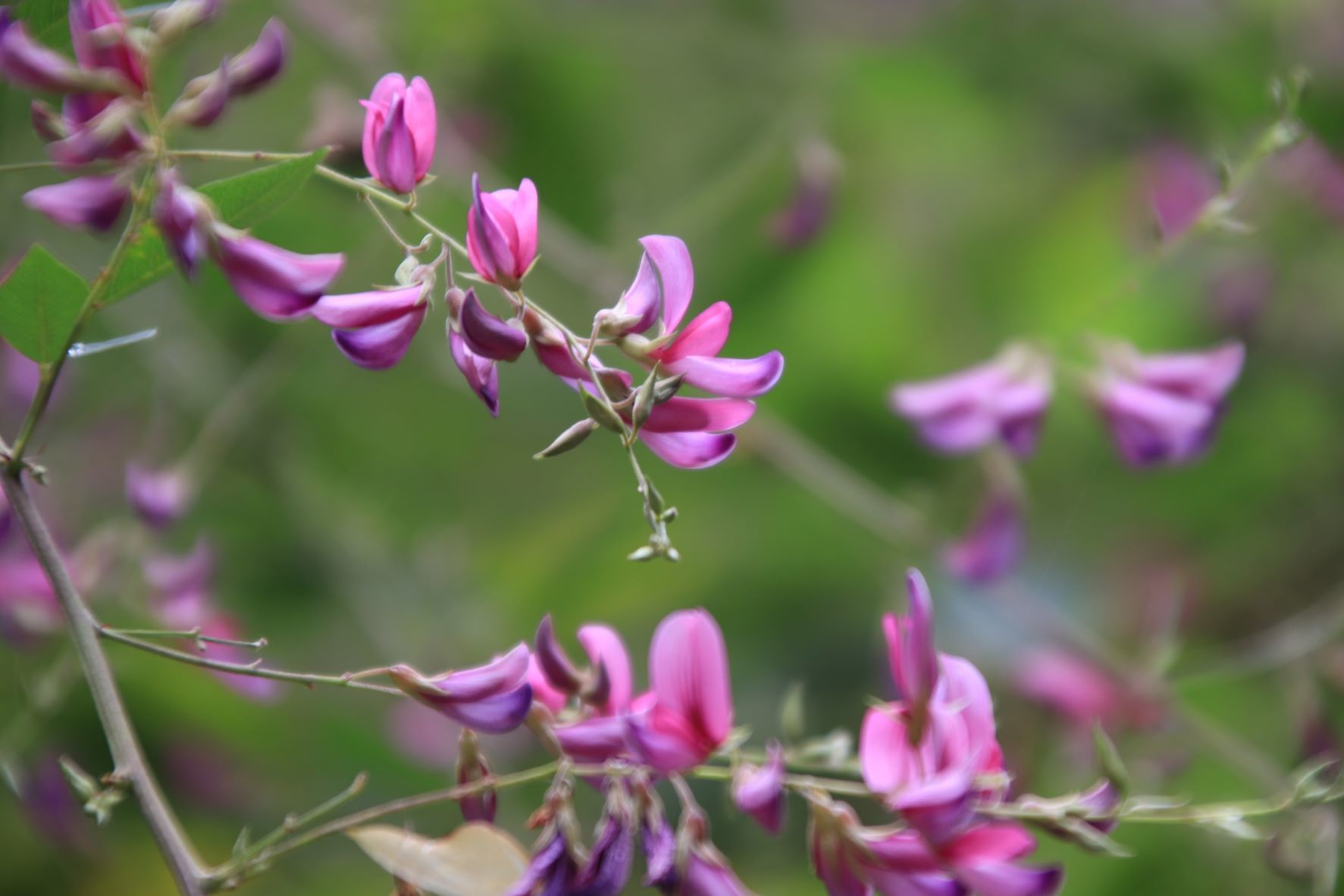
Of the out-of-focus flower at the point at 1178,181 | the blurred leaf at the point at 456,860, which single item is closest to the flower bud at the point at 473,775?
the blurred leaf at the point at 456,860

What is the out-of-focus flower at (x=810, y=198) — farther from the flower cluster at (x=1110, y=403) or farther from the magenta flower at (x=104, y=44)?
the magenta flower at (x=104, y=44)

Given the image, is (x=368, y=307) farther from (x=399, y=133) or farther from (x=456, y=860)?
(x=456, y=860)

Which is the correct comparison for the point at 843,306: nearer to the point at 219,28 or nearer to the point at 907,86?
the point at 907,86

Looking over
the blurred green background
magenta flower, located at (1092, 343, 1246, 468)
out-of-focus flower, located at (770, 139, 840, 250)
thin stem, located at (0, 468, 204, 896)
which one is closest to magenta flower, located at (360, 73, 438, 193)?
thin stem, located at (0, 468, 204, 896)

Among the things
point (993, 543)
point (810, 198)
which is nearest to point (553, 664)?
point (993, 543)

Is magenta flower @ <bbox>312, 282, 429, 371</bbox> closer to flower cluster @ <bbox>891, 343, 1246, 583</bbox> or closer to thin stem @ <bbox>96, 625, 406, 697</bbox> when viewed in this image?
thin stem @ <bbox>96, 625, 406, 697</bbox>

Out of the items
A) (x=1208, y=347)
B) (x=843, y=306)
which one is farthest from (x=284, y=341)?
(x=1208, y=347)

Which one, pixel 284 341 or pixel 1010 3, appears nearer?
pixel 284 341
